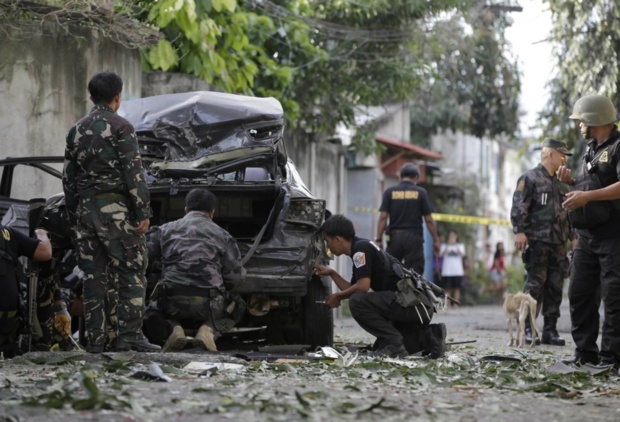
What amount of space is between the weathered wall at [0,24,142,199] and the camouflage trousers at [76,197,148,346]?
4435mm

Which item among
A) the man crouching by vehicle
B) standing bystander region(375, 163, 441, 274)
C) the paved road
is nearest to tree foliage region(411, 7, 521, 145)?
the paved road

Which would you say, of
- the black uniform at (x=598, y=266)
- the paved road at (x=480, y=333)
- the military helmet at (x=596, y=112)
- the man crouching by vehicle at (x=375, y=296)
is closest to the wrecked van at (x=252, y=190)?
the man crouching by vehicle at (x=375, y=296)

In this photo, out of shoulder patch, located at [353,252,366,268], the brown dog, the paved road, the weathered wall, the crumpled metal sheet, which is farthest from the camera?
the weathered wall

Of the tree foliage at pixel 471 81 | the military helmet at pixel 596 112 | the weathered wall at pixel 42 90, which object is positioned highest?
the tree foliage at pixel 471 81

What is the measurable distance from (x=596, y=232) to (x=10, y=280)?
160 inches

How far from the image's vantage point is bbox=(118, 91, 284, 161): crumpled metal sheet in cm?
1138

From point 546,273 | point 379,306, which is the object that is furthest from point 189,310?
point 546,273

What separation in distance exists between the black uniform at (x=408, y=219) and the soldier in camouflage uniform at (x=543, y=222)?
2181 millimetres

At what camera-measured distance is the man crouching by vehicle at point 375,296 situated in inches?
406

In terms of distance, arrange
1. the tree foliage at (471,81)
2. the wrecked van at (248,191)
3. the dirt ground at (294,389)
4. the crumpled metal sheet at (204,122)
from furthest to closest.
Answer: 1. the tree foliage at (471,81)
2. the crumpled metal sheet at (204,122)
3. the wrecked van at (248,191)
4. the dirt ground at (294,389)

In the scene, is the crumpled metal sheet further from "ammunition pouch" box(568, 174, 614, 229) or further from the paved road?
"ammunition pouch" box(568, 174, 614, 229)

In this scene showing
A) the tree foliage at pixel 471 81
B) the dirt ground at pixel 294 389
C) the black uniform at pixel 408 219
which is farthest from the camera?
the tree foliage at pixel 471 81

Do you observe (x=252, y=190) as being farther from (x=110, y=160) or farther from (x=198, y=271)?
(x=110, y=160)

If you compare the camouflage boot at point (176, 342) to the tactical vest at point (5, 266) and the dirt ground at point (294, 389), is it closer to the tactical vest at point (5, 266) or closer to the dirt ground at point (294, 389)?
the dirt ground at point (294, 389)
